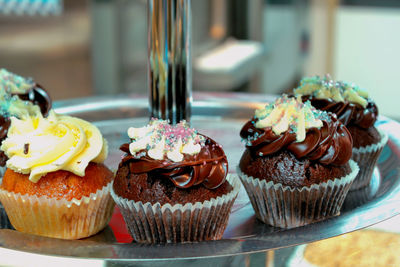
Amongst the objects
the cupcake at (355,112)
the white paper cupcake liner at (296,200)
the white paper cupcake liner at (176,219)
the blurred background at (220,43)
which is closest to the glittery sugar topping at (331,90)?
the cupcake at (355,112)

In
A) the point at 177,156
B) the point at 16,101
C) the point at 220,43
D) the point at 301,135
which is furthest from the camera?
the point at 220,43

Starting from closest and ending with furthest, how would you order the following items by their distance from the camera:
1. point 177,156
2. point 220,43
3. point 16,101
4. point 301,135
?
point 177,156 < point 301,135 < point 16,101 < point 220,43

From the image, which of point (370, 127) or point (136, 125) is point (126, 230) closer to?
point (136, 125)

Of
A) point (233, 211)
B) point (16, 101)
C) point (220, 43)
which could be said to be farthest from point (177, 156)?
point (220, 43)

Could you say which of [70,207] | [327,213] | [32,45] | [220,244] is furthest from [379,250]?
[32,45]

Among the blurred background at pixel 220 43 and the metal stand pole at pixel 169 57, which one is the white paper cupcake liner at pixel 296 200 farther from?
the blurred background at pixel 220 43

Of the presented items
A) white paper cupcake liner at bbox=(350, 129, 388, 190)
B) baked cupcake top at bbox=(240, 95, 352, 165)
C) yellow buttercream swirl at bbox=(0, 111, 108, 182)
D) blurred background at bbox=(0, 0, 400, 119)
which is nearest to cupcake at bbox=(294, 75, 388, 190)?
white paper cupcake liner at bbox=(350, 129, 388, 190)

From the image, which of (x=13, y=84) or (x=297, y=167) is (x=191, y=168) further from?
(x=13, y=84)
